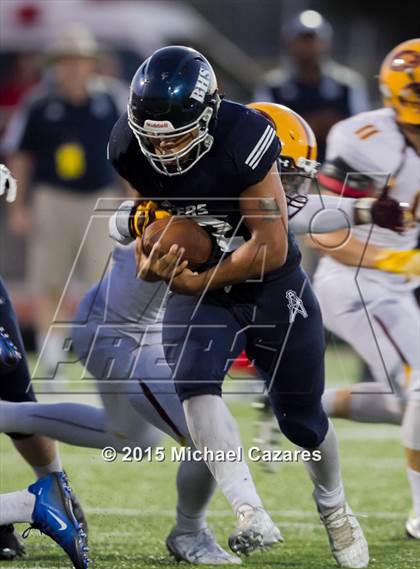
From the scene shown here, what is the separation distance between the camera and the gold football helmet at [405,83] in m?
4.77

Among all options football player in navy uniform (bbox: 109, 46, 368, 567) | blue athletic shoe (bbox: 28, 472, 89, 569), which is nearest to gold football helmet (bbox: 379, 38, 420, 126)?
football player in navy uniform (bbox: 109, 46, 368, 567)

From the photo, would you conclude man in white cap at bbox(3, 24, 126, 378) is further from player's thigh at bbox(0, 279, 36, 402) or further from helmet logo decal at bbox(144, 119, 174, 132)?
helmet logo decal at bbox(144, 119, 174, 132)

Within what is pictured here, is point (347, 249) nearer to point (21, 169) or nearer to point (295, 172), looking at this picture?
point (295, 172)

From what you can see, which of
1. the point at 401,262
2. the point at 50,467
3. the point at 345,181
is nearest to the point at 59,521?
the point at 50,467

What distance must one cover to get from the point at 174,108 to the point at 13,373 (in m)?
0.95

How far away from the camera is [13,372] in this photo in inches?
160

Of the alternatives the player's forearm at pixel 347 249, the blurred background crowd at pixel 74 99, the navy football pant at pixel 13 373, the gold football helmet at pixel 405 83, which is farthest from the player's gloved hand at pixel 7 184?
the blurred background crowd at pixel 74 99

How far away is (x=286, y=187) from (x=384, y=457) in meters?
2.11

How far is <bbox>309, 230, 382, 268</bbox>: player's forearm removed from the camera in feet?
15.7

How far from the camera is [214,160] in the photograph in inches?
148

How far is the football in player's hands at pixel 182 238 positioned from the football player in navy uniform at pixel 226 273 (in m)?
0.03

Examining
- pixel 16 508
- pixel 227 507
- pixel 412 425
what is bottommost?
pixel 227 507

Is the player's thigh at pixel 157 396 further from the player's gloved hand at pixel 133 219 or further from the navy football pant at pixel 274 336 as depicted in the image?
the player's gloved hand at pixel 133 219

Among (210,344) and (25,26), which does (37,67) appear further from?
(210,344)
